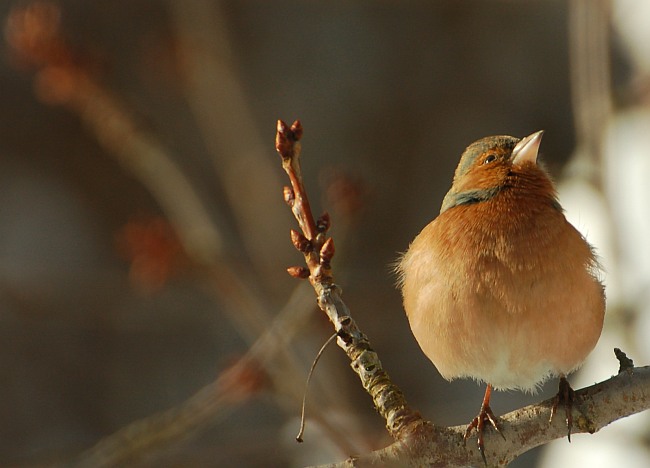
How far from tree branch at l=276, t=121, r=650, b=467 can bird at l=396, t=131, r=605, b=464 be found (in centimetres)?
5

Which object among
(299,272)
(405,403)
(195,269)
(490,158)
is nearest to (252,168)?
(195,269)

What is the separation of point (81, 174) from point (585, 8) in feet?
11.9

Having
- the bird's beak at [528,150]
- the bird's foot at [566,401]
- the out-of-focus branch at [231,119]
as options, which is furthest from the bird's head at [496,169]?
the out-of-focus branch at [231,119]

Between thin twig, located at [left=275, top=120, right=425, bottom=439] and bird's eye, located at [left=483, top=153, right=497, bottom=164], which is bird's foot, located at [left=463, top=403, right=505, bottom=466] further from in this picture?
bird's eye, located at [left=483, top=153, right=497, bottom=164]

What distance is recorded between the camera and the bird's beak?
2.91m

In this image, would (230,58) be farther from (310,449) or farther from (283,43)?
(310,449)

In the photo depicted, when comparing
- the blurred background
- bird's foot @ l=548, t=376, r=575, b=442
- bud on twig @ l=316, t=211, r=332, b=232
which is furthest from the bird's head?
the blurred background

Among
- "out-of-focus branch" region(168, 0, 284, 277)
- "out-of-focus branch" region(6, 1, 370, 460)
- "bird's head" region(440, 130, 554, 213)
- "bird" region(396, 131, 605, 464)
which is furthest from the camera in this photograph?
"out-of-focus branch" region(168, 0, 284, 277)

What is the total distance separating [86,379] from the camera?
5.76m

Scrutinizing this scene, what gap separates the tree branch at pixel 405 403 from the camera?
2098mm

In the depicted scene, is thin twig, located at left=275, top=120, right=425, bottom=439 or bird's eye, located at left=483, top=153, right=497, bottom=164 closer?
thin twig, located at left=275, top=120, right=425, bottom=439

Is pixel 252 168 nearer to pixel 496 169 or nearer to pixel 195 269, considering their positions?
pixel 195 269

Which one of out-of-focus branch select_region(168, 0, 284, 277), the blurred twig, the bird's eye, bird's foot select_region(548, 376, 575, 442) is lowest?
bird's foot select_region(548, 376, 575, 442)

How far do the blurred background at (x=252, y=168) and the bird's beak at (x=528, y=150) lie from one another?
195 cm
